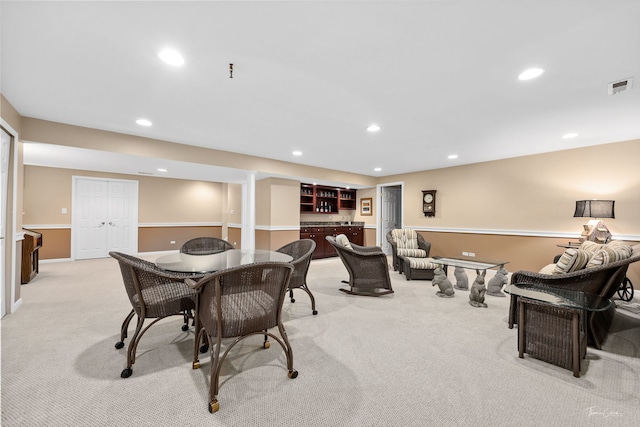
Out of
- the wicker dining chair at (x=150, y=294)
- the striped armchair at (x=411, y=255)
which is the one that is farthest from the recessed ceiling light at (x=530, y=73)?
the wicker dining chair at (x=150, y=294)

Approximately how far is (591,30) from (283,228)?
18.7 ft

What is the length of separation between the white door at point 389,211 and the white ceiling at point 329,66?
13.6 ft

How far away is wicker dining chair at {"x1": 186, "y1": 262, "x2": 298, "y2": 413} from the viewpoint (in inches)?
62.6

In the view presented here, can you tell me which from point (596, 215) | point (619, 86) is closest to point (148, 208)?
point (619, 86)

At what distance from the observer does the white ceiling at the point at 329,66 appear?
1625mm

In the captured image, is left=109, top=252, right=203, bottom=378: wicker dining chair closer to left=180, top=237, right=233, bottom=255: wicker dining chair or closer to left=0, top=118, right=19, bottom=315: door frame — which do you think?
left=180, top=237, right=233, bottom=255: wicker dining chair

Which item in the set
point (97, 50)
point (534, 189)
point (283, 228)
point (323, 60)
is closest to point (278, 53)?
point (323, 60)

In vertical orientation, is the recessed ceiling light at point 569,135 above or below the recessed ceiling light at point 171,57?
below

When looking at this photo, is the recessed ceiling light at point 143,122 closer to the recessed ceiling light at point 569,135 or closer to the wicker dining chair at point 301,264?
the wicker dining chair at point 301,264

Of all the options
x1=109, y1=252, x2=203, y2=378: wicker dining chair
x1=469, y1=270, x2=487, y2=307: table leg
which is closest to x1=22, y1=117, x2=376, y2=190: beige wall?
x1=109, y1=252, x2=203, y2=378: wicker dining chair

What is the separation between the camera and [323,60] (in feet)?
6.87

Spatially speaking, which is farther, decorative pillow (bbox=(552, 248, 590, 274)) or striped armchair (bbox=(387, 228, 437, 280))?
striped armchair (bbox=(387, 228, 437, 280))

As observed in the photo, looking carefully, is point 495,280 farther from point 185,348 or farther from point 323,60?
point 185,348

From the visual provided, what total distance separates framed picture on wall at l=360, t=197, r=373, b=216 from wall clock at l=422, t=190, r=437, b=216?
5.62ft
